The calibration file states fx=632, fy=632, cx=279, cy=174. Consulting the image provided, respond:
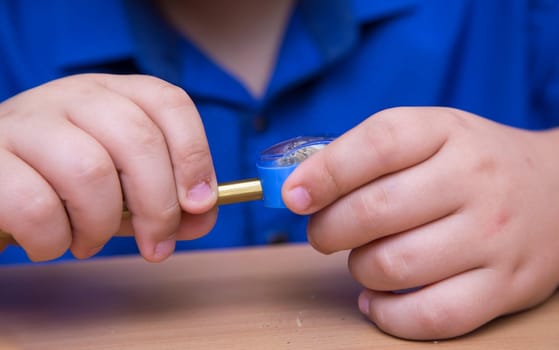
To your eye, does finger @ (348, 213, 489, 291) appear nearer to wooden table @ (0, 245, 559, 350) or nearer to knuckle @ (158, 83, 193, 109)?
wooden table @ (0, 245, 559, 350)

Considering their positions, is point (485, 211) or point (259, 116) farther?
point (259, 116)

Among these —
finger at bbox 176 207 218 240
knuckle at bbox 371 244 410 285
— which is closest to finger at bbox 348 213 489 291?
knuckle at bbox 371 244 410 285

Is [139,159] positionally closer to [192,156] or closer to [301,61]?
[192,156]

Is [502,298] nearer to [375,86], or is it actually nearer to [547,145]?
[547,145]

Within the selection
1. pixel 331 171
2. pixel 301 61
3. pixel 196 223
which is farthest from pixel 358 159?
pixel 301 61

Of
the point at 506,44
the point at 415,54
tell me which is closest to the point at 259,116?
the point at 415,54

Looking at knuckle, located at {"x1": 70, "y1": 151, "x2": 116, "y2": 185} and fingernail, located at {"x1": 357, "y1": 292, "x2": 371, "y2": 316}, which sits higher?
knuckle, located at {"x1": 70, "y1": 151, "x2": 116, "y2": 185}
